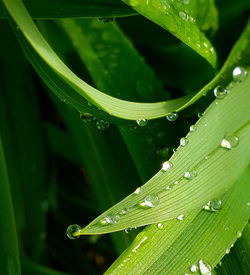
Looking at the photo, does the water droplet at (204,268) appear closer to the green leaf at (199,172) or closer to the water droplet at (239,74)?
the green leaf at (199,172)

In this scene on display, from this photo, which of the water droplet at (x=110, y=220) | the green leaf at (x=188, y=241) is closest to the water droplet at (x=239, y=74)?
the green leaf at (x=188, y=241)

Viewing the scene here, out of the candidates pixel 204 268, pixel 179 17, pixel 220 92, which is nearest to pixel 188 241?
pixel 204 268

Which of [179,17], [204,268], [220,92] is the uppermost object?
[179,17]

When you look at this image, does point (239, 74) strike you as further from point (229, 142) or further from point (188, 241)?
point (188, 241)

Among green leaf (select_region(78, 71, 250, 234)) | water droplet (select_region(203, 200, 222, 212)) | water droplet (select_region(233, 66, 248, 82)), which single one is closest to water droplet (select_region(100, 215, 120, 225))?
green leaf (select_region(78, 71, 250, 234))

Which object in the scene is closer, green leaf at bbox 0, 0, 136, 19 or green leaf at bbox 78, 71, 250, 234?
green leaf at bbox 78, 71, 250, 234

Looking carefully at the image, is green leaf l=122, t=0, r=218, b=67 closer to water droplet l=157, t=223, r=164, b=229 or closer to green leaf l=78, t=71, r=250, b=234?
green leaf l=78, t=71, r=250, b=234
